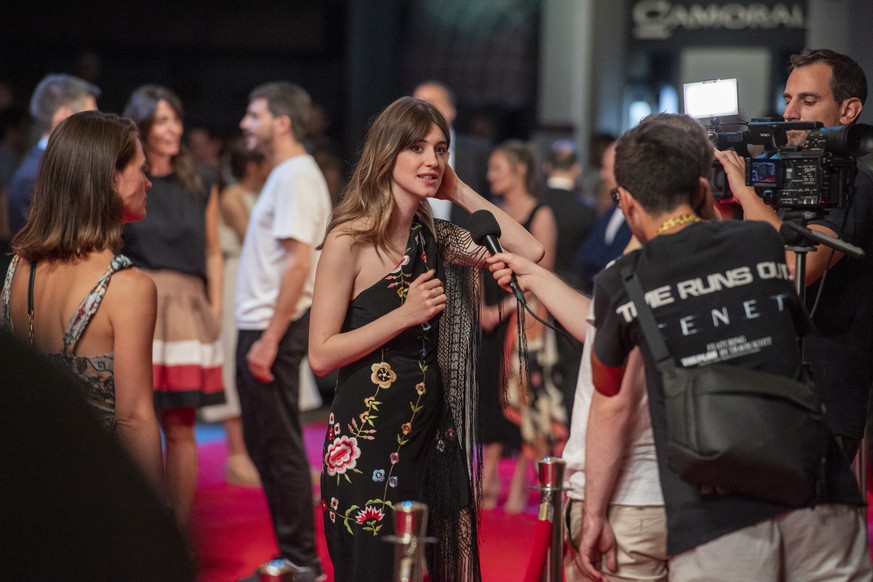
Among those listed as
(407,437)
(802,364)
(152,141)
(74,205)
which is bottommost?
(407,437)

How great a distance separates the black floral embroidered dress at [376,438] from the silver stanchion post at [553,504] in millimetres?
310

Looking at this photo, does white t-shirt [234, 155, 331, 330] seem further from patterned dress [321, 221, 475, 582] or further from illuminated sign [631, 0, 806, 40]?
illuminated sign [631, 0, 806, 40]

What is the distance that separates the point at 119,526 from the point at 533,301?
437 cm

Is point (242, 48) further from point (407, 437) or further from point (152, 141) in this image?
point (407, 437)

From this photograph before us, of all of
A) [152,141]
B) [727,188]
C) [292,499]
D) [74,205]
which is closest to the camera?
[74,205]

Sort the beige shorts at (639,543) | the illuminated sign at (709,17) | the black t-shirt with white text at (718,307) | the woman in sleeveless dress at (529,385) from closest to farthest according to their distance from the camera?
1. the black t-shirt with white text at (718,307)
2. the beige shorts at (639,543)
3. the woman in sleeveless dress at (529,385)
4. the illuminated sign at (709,17)

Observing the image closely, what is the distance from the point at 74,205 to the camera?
243cm

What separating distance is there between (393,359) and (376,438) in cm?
19

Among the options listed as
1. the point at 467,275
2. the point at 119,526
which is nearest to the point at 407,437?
the point at 467,275

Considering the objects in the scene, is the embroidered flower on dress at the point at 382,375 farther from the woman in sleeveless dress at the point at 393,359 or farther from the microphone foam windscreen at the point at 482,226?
the microphone foam windscreen at the point at 482,226

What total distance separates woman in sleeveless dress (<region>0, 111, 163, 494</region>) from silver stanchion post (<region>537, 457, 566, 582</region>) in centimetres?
87

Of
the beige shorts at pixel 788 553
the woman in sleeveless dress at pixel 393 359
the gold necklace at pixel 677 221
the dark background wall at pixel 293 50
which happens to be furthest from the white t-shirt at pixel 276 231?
the dark background wall at pixel 293 50

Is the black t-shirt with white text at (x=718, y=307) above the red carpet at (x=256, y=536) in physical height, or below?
above

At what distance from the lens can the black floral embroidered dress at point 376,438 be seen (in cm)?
250
